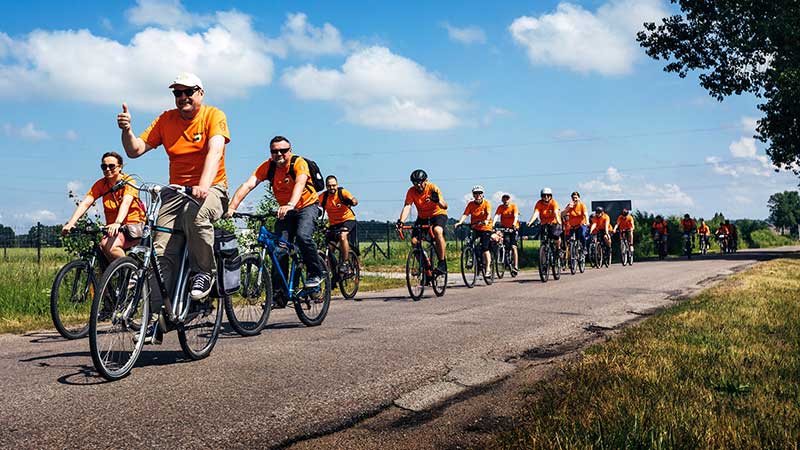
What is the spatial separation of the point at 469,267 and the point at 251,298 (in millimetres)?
8326

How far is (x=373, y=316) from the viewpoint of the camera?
8695 millimetres

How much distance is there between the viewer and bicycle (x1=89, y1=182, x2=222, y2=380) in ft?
15.2

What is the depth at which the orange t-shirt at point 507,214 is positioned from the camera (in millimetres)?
16688

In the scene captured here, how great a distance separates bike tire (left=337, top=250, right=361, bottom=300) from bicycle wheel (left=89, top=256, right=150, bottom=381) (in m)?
6.46

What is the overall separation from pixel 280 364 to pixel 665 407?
2755 mm

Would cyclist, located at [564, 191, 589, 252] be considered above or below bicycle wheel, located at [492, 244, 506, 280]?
above

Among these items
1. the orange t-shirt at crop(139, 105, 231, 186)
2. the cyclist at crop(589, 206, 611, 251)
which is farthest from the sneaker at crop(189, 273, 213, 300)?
the cyclist at crop(589, 206, 611, 251)

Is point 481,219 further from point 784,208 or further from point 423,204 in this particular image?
point 784,208

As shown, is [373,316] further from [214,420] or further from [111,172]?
[214,420]

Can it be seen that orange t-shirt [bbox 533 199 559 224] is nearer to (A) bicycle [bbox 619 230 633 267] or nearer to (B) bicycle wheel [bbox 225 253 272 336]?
(A) bicycle [bbox 619 230 633 267]

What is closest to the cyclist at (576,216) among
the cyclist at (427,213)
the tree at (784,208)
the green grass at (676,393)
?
the cyclist at (427,213)

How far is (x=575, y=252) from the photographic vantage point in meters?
19.9

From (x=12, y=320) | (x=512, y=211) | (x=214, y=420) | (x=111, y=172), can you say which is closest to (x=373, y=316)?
(x=111, y=172)

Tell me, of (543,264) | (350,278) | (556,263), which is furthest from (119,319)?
(556,263)
